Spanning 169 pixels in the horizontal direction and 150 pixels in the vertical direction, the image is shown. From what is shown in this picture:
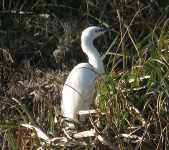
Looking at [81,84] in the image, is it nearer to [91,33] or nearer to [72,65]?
[91,33]

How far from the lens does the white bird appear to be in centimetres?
617

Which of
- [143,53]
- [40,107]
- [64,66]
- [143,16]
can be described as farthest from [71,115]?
[143,16]

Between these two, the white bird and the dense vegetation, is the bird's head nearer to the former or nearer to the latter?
the white bird

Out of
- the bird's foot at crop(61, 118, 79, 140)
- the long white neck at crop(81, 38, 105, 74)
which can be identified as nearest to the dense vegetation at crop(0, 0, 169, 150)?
the bird's foot at crop(61, 118, 79, 140)

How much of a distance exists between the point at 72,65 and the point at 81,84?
67.9 inches

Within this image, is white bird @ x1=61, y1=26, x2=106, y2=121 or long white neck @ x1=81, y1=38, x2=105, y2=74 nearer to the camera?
white bird @ x1=61, y1=26, x2=106, y2=121

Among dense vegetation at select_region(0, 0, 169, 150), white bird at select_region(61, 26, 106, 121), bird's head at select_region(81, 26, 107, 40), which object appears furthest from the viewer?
bird's head at select_region(81, 26, 107, 40)

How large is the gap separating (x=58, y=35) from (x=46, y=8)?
52 centimetres

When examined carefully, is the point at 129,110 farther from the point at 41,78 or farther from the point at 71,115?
the point at 41,78

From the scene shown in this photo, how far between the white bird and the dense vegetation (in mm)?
111

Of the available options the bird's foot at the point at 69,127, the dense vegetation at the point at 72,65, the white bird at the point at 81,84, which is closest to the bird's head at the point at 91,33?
the white bird at the point at 81,84

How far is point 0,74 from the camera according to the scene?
→ 26.7 feet

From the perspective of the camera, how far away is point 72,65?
8.13 meters

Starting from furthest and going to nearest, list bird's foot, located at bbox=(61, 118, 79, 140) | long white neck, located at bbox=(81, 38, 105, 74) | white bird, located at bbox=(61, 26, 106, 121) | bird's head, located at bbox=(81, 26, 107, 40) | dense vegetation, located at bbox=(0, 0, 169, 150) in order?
bird's head, located at bbox=(81, 26, 107, 40) < long white neck, located at bbox=(81, 38, 105, 74) < white bird, located at bbox=(61, 26, 106, 121) < bird's foot, located at bbox=(61, 118, 79, 140) < dense vegetation, located at bbox=(0, 0, 169, 150)
